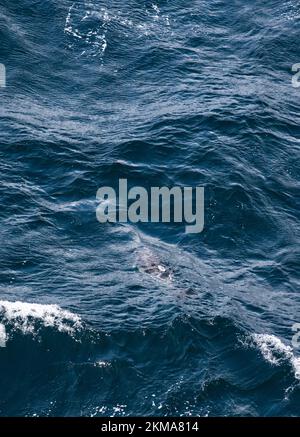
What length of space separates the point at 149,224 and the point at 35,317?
1251 centimetres

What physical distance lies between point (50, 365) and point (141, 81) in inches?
1367

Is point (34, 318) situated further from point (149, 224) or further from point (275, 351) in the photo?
point (275, 351)

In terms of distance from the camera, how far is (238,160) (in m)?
66.4

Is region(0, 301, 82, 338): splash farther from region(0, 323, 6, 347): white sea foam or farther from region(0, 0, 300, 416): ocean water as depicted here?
region(0, 0, 300, 416): ocean water

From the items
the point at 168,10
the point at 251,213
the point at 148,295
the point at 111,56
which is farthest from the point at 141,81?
the point at 148,295

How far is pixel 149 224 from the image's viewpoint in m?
60.6

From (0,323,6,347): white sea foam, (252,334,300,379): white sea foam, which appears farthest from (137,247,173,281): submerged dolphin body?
(0,323,6,347): white sea foam

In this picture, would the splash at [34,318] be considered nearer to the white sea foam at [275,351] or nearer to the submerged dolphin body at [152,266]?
the submerged dolphin body at [152,266]

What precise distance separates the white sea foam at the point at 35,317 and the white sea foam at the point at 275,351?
9.88 m

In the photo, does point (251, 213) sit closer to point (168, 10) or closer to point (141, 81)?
point (141, 81)

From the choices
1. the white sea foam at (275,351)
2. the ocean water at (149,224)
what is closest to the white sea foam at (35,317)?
the ocean water at (149,224)

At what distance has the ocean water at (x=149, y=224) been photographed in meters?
48.0

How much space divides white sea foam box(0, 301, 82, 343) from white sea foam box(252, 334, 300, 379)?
988 cm

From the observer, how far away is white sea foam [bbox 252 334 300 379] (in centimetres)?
4903
